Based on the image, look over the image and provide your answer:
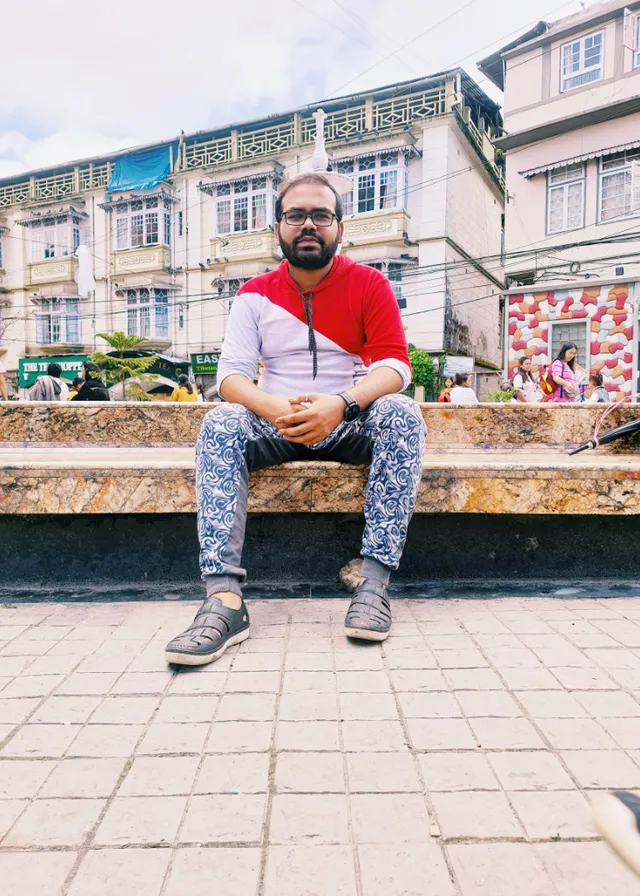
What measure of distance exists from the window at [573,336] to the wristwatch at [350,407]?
1576 cm

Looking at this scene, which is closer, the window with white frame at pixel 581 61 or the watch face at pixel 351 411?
the watch face at pixel 351 411

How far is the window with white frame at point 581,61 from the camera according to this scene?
16531 mm

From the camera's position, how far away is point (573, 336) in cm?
1677

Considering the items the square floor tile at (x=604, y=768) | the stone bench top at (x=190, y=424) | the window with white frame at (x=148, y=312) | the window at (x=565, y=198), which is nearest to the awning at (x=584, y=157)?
the window at (x=565, y=198)

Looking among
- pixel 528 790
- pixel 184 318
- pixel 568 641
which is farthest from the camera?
pixel 184 318

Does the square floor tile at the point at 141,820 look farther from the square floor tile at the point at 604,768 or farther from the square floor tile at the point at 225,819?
the square floor tile at the point at 604,768

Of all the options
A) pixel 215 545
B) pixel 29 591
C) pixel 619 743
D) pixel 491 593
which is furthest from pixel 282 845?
pixel 29 591

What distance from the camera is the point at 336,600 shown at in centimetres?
275

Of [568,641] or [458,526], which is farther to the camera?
[458,526]

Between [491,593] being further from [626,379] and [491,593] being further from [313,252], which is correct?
[626,379]

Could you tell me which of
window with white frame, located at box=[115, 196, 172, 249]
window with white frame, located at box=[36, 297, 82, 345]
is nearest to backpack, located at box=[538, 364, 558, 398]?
window with white frame, located at box=[115, 196, 172, 249]

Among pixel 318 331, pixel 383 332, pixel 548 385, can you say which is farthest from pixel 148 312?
pixel 383 332

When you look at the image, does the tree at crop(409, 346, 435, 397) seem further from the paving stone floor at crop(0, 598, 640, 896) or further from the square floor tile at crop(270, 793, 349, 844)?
the square floor tile at crop(270, 793, 349, 844)

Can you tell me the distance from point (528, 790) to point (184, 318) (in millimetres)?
26101
